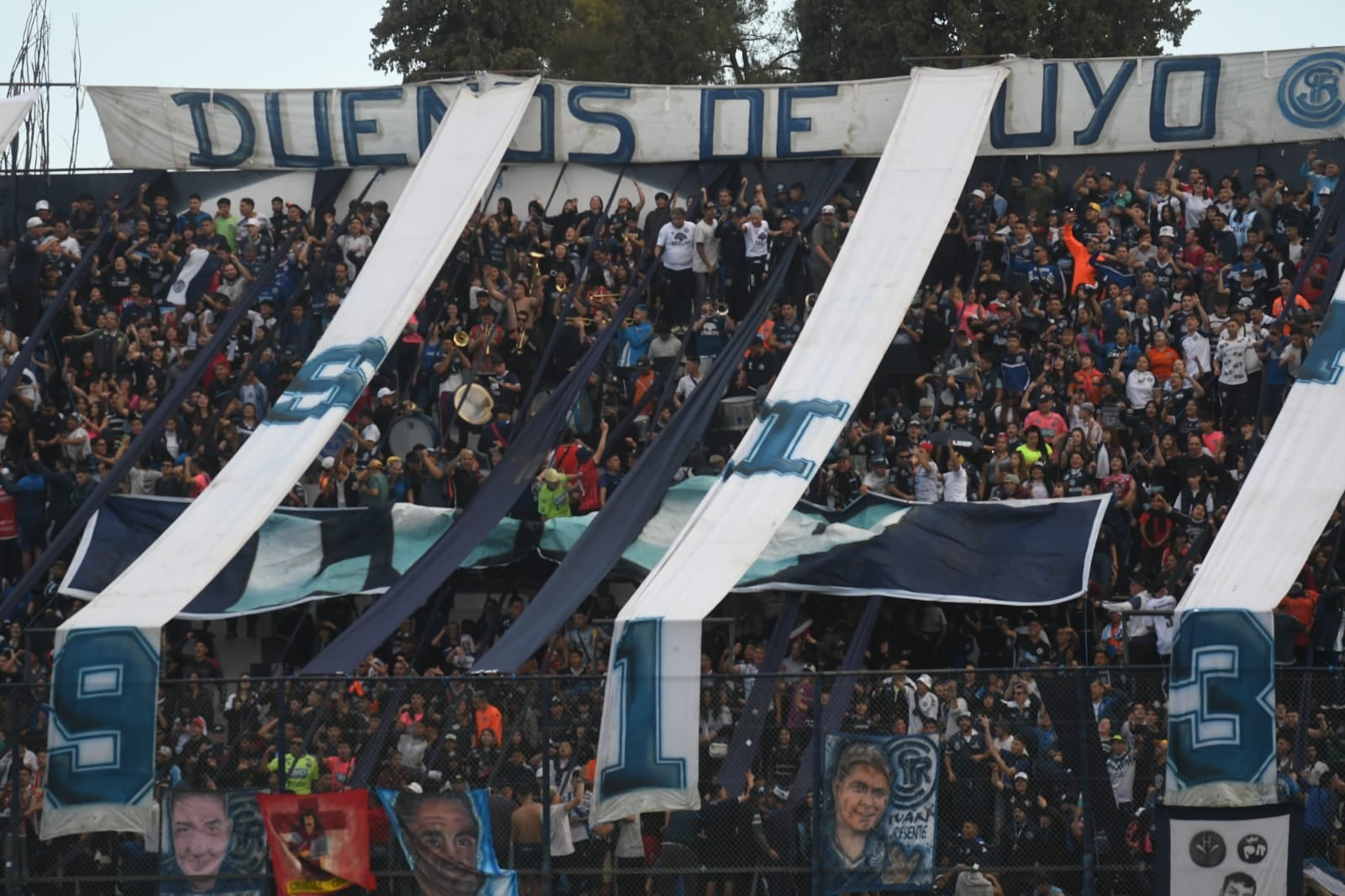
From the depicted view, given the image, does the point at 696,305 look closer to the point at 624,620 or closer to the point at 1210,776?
the point at 624,620

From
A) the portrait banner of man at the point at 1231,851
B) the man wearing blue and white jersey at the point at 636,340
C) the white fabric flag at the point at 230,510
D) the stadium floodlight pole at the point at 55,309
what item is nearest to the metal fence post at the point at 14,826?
the white fabric flag at the point at 230,510

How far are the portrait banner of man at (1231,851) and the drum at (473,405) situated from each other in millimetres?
9738

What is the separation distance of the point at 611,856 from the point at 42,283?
12878mm

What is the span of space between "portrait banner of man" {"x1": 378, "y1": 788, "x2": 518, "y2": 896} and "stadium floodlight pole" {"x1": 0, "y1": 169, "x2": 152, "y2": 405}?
9.83 m

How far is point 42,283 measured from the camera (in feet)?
82.3

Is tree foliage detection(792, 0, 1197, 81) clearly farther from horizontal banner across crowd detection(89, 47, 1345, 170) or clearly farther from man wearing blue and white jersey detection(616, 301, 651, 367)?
man wearing blue and white jersey detection(616, 301, 651, 367)

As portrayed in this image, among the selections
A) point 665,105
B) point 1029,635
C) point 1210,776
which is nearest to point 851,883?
point 1210,776

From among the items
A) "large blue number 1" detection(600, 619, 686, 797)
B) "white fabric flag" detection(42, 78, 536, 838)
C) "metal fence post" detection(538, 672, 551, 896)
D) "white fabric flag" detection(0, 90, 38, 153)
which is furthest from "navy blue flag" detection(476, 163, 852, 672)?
"white fabric flag" detection(0, 90, 38, 153)

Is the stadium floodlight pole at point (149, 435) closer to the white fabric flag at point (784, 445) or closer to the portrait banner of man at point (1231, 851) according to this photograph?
the white fabric flag at point (784, 445)

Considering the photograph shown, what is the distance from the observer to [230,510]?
20141 millimetres

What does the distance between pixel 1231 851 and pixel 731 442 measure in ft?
26.7

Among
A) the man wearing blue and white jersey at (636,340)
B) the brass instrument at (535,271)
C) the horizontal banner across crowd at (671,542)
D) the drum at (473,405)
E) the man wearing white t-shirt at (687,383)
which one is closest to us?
the horizontal banner across crowd at (671,542)

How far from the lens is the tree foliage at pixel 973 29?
40125 mm

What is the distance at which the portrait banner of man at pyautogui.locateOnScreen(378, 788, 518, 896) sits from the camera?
15.2 m
